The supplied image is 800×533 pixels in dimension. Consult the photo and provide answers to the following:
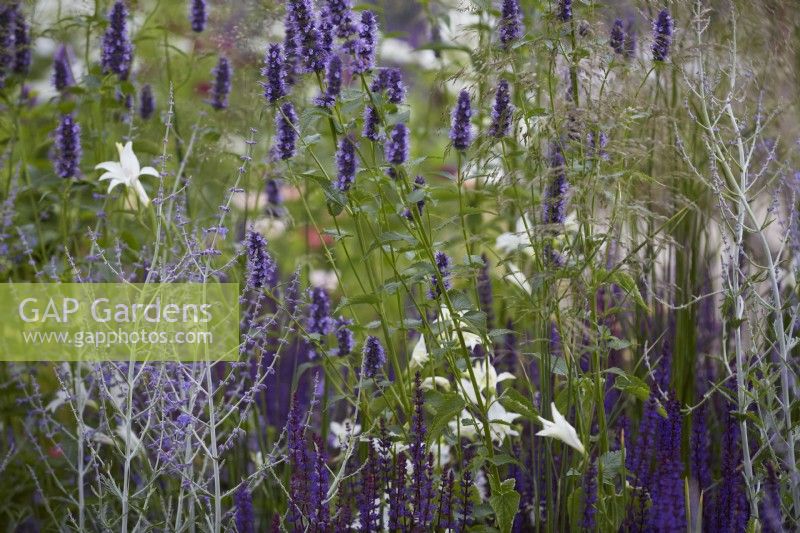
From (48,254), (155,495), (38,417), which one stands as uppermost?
(48,254)

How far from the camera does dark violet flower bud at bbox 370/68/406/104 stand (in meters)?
2.24

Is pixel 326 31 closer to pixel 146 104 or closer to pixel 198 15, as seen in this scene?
pixel 198 15

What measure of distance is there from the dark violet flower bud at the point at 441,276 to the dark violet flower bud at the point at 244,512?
0.72m

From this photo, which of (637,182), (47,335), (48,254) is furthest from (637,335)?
(48,254)

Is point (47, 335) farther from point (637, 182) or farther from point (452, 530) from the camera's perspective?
point (637, 182)

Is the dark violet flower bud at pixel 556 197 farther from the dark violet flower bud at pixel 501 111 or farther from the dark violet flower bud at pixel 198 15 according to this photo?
the dark violet flower bud at pixel 198 15

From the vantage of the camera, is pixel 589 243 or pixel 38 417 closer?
pixel 589 243

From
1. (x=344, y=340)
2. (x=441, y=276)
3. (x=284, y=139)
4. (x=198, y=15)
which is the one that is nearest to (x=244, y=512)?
(x=344, y=340)

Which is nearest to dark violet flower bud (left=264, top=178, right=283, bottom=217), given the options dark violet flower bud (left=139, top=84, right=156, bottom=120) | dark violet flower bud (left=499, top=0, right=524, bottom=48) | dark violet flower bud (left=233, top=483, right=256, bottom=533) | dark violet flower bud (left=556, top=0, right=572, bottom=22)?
dark violet flower bud (left=139, top=84, right=156, bottom=120)

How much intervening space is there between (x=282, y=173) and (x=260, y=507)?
1007 mm

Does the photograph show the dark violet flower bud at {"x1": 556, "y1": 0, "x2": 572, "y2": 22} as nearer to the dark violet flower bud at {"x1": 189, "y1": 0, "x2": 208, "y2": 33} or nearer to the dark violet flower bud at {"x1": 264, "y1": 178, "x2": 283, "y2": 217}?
the dark violet flower bud at {"x1": 264, "y1": 178, "x2": 283, "y2": 217}

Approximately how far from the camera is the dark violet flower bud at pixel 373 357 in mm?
2363

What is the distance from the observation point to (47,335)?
3.00 m

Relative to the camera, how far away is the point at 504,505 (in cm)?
218
